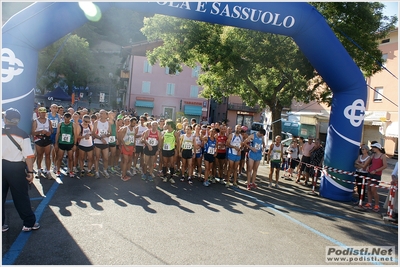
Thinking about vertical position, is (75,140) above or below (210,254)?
above

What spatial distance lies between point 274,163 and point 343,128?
2.30 meters

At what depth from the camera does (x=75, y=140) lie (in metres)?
8.57

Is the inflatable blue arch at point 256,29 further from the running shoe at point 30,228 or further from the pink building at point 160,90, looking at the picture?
the pink building at point 160,90

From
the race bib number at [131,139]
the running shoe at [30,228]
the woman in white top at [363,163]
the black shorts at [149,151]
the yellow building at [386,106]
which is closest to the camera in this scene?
the running shoe at [30,228]

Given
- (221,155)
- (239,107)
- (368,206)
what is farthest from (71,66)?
(368,206)

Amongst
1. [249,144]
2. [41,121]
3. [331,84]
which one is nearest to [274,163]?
[249,144]

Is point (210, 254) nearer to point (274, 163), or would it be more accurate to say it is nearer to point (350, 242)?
point (350, 242)

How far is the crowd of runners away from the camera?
8.48 m

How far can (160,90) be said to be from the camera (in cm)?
4084

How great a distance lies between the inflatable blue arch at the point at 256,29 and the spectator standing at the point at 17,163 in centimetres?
212

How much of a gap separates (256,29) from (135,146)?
15.9ft

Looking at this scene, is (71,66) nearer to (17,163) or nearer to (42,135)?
(42,135)

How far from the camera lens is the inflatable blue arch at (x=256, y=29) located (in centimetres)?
643

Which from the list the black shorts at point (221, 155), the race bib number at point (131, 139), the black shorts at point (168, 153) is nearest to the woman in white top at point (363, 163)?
the black shorts at point (221, 155)
